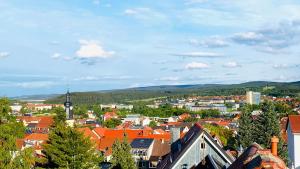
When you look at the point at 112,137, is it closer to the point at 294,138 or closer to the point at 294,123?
the point at 294,123

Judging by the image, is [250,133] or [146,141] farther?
[146,141]

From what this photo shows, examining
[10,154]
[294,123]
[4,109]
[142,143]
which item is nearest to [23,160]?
[10,154]

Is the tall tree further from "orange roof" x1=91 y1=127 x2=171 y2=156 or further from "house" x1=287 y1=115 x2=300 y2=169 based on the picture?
"orange roof" x1=91 y1=127 x2=171 y2=156

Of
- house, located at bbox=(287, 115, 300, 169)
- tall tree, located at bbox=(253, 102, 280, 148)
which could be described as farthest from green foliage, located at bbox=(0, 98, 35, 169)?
tall tree, located at bbox=(253, 102, 280, 148)

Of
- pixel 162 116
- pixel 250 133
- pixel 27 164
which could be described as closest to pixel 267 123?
pixel 250 133

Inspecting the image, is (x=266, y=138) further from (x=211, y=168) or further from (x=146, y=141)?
(x=211, y=168)
